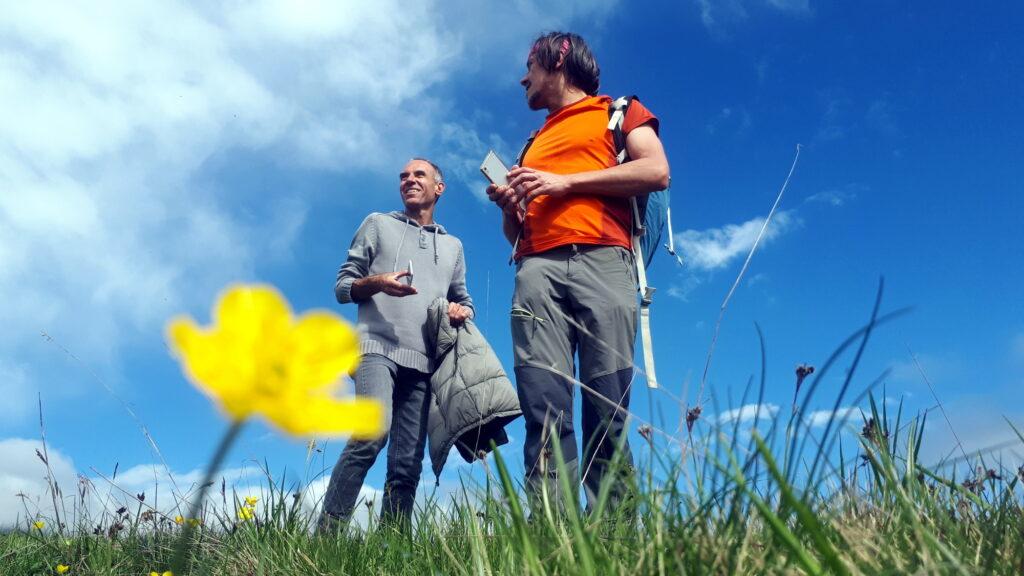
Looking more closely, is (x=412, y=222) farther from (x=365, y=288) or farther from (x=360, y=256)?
(x=365, y=288)

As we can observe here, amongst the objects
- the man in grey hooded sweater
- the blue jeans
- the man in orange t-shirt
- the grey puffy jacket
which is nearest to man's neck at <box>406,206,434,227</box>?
the man in grey hooded sweater

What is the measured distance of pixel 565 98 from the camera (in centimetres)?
339

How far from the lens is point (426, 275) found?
13.6 feet

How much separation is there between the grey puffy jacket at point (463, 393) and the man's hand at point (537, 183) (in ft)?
3.69

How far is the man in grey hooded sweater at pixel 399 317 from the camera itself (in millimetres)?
3541

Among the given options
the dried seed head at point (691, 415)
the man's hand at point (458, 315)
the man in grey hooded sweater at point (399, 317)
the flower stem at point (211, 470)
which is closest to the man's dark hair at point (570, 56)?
the man in grey hooded sweater at point (399, 317)

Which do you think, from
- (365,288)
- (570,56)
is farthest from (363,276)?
(570,56)

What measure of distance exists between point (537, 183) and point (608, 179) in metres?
0.28

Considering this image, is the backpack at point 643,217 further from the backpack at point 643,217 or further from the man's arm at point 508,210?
the man's arm at point 508,210

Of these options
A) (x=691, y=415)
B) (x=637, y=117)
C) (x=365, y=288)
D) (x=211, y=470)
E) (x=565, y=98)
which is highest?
(x=565, y=98)

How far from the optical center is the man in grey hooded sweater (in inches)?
139

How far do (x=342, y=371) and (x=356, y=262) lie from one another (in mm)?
3671

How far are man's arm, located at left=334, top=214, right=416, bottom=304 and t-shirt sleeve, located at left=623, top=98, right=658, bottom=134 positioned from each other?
1.25 meters

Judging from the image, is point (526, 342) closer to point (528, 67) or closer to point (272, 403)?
point (528, 67)
